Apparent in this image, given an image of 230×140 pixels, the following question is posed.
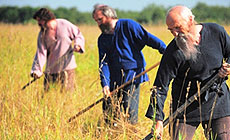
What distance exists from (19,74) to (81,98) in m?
1.63

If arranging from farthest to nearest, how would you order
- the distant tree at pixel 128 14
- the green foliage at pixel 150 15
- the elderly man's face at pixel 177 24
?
the distant tree at pixel 128 14, the green foliage at pixel 150 15, the elderly man's face at pixel 177 24

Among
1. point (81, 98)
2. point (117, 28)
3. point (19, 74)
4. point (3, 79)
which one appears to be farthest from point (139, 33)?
point (19, 74)

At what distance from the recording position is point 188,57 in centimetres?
270

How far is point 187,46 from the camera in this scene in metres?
2.65

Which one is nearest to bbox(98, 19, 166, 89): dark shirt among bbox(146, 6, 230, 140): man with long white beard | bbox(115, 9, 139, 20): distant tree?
bbox(146, 6, 230, 140): man with long white beard

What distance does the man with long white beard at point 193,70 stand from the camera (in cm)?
267

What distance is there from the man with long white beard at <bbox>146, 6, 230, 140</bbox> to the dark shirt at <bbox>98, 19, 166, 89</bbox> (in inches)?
46.6

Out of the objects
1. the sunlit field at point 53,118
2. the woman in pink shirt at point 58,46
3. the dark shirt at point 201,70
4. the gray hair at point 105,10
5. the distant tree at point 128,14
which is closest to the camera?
the dark shirt at point 201,70

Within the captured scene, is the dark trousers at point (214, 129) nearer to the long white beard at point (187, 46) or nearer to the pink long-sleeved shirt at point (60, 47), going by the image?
the long white beard at point (187, 46)

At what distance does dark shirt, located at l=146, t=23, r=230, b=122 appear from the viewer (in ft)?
8.94

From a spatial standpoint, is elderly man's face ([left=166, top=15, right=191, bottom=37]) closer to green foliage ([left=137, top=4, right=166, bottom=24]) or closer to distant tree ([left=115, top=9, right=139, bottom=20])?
green foliage ([left=137, top=4, right=166, bottom=24])

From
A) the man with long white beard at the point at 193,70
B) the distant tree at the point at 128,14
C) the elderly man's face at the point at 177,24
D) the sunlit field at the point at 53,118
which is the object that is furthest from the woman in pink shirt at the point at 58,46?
the distant tree at the point at 128,14

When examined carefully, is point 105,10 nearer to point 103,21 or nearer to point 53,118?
point 103,21

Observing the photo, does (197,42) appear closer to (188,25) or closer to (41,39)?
(188,25)
